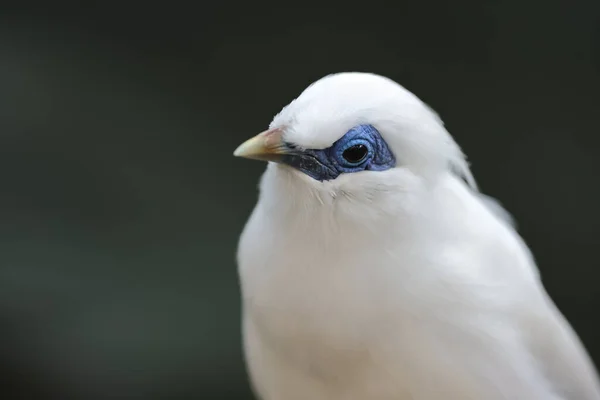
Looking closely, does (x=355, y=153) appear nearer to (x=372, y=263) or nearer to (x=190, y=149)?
(x=372, y=263)

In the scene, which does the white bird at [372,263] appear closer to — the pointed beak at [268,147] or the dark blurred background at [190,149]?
the pointed beak at [268,147]

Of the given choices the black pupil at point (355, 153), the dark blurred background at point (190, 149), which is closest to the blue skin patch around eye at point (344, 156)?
the black pupil at point (355, 153)

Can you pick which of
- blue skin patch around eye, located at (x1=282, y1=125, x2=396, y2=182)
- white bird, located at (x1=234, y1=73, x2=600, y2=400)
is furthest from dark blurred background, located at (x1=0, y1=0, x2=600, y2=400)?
blue skin patch around eye, located at (x1=282, y1=125, x2=396, y2=182)

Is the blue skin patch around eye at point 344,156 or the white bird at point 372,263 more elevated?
the blue skin patch around eye at point 344,156

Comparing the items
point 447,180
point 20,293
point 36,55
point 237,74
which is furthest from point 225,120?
point 447,180

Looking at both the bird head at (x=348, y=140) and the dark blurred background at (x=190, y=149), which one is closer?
the bird head at (x=348, y=140)

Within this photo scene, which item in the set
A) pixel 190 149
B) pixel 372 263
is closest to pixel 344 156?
pixel 372 263

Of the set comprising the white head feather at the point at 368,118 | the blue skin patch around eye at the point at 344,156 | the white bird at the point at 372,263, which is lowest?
the white bird at the point at 372,263

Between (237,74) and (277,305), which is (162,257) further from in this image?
(277,305)
